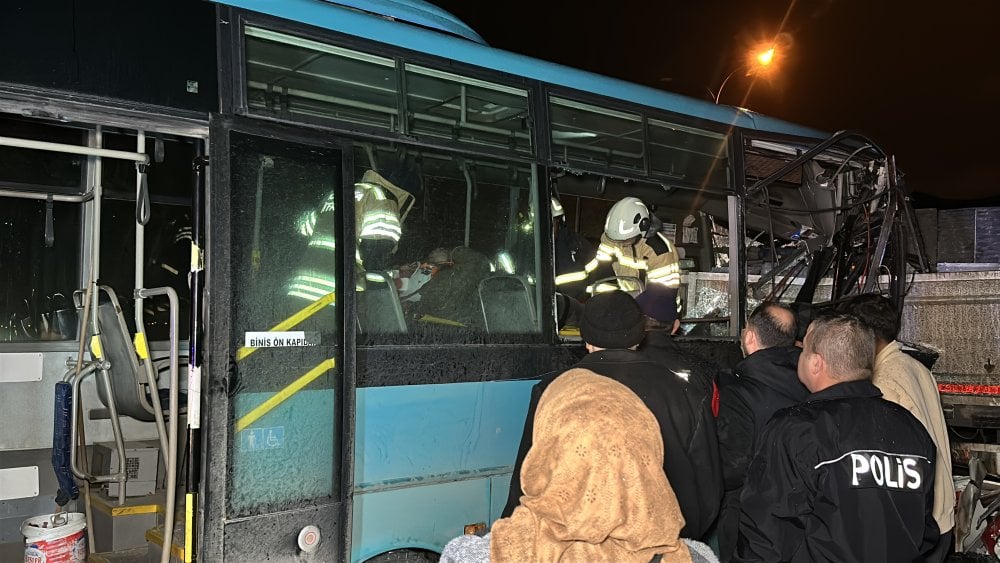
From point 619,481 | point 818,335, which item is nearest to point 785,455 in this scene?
point 818,335

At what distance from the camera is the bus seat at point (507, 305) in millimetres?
4367

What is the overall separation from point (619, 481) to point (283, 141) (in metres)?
2.27

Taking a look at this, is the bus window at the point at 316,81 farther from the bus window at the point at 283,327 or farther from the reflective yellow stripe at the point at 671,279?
the reflective yellow stripe at the point at 671,279

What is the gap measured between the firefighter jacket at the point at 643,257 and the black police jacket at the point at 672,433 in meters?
2.66

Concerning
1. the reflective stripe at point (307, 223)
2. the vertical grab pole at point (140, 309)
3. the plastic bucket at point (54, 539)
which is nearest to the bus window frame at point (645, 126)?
the reflective stripe at point (307, 223)

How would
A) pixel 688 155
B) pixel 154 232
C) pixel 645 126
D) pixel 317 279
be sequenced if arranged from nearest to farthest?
pixel 317 279 < pixel 645 126 < pixel 688 155 < pixel 154 232

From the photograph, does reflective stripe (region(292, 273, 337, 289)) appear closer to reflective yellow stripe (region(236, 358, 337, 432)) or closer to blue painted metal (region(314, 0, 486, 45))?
reflective yellow stripe (region(236, 358, 337, 432))

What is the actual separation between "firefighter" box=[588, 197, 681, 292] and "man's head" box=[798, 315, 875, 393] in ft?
7.49

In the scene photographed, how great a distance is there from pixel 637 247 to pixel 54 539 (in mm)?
4226

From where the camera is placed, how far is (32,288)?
564cm

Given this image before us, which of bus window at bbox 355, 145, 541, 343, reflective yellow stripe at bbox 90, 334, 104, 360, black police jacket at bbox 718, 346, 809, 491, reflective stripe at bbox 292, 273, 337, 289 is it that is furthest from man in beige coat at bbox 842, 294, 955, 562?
reflective yellow stripe at bbox 90, 334, 104, 360

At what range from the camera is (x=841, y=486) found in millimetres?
2936

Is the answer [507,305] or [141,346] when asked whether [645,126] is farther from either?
[141,346]

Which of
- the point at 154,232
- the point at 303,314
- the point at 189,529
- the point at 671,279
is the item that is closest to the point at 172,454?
the point at 189,529
